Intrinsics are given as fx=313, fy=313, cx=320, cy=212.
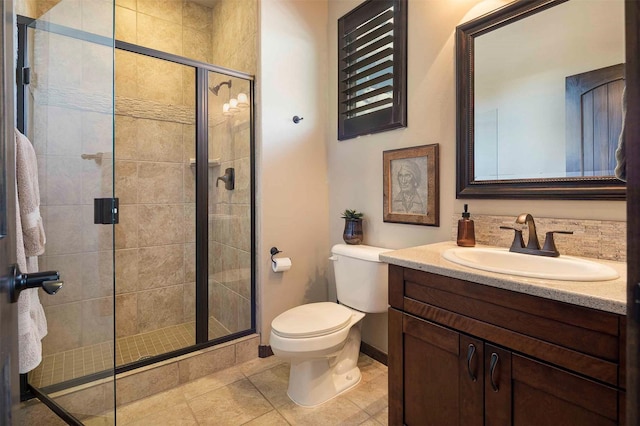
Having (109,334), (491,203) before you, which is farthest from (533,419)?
(109,334)

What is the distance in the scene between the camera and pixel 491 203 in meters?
1.50

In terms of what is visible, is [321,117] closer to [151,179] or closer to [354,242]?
[354,242]

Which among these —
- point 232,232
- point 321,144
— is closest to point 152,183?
point 232,232

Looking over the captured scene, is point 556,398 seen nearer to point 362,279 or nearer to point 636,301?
point 636,301

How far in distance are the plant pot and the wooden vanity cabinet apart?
768 mm

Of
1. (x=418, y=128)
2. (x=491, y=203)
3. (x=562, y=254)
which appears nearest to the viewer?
(x=562, y=254)

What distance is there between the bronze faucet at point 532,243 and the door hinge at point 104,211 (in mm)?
1666

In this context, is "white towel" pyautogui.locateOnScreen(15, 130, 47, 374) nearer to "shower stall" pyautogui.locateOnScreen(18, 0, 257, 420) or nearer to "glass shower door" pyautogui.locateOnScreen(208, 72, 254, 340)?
"shower stall" pyautogui.locateOnScreen(18, 0, 257, 420)

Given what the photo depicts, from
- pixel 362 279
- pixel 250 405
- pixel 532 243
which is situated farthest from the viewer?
pixel 362 279

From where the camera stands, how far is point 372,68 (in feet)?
6.66

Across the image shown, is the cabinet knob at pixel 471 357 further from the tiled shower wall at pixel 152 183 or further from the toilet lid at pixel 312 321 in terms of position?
the tiled shower wall at pixel 152 183

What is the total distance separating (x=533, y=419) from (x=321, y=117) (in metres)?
2.11

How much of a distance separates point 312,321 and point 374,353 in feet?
2.27

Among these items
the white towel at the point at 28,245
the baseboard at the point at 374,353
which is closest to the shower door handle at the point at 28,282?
the white towel at the point at 28,245
